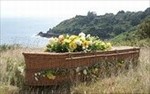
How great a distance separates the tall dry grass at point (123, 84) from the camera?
7117 millimetres

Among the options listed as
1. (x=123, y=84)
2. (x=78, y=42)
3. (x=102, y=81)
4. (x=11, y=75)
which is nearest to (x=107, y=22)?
(x=78, y=42)

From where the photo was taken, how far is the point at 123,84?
7.41 metres

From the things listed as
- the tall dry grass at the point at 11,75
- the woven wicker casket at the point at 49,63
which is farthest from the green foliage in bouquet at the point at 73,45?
the tall dry grass at the point at 11,75

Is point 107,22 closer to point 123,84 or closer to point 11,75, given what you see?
point 11,75

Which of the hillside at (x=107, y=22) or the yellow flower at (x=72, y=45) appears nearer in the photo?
the yellow flower at (x=72, y=45)

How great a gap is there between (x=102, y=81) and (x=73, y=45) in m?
1.10

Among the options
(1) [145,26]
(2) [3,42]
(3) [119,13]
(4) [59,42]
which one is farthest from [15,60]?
(3) [119,13]

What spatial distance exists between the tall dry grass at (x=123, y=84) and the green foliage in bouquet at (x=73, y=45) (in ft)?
3.06

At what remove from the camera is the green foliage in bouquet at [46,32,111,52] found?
867cm

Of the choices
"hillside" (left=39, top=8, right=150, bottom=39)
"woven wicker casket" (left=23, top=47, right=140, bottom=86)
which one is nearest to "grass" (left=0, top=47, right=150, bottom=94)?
"woven wicker casket" (left=23, top=47, right=140, bottom=86)

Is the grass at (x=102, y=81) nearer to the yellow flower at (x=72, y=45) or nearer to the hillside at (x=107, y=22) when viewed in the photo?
the yellow flower at (x=72, y=45)

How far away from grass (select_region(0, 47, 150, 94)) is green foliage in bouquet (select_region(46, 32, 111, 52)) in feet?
2.41

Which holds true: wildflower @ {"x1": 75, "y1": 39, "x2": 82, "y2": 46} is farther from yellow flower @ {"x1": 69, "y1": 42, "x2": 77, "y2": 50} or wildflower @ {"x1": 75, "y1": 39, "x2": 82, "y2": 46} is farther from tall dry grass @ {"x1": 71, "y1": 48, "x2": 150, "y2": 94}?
tall dry grass @ {"x1": 71, "y1": 48, "x2": 150, "y2": 94}

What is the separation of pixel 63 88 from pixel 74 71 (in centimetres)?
39
